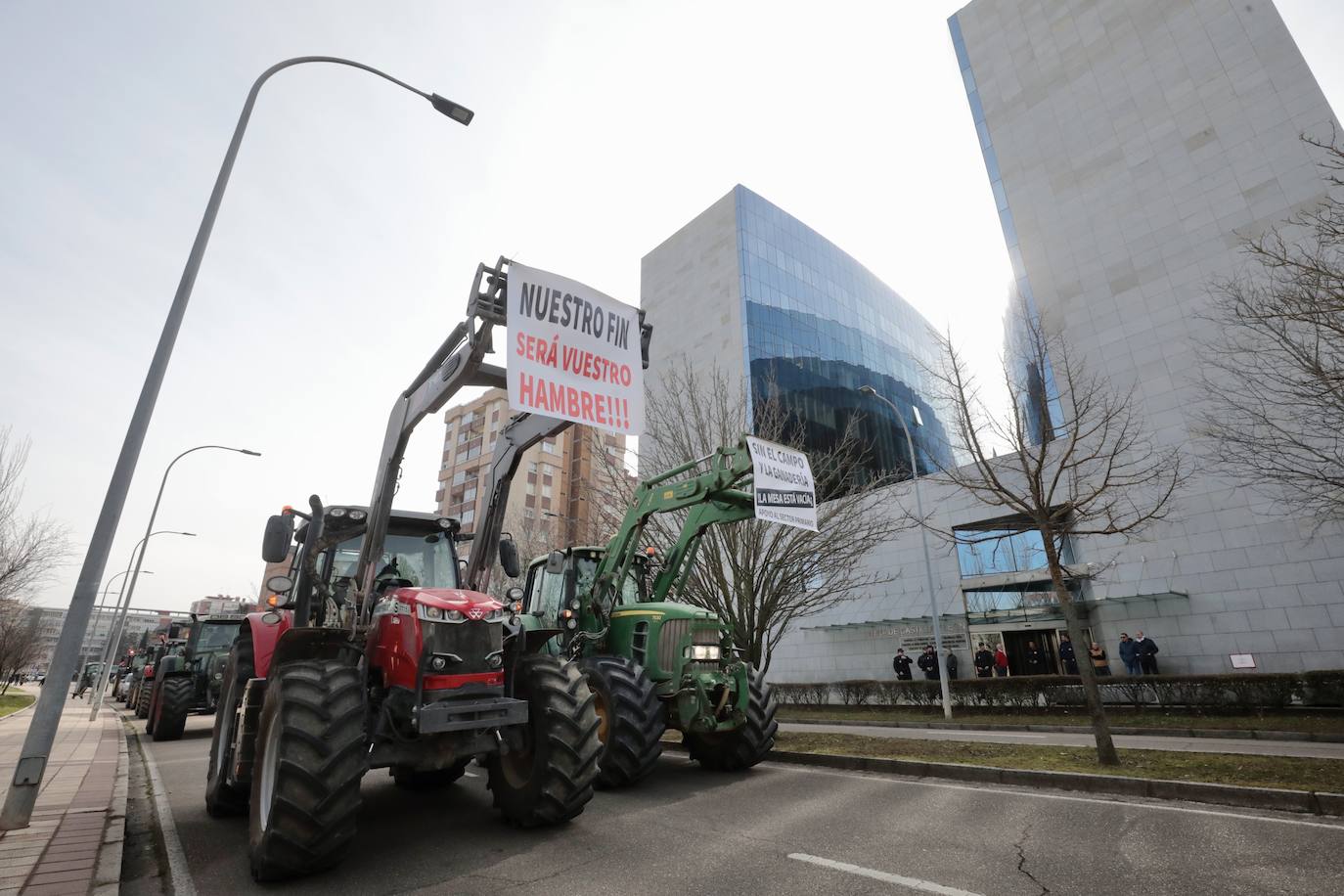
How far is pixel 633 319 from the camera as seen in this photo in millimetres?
6004

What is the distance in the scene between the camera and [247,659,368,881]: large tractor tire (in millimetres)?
4176

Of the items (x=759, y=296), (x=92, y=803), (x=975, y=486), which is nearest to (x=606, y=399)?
(x=92, y=803)

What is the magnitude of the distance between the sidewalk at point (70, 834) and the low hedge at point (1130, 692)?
1309 cm

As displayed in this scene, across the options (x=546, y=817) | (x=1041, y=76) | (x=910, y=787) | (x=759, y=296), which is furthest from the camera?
(x=759, y=296)

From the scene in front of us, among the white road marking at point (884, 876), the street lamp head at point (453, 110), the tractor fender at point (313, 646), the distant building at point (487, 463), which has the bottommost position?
the white road marking at point (884, 876)

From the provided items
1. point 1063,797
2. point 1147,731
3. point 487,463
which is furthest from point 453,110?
point 487,463

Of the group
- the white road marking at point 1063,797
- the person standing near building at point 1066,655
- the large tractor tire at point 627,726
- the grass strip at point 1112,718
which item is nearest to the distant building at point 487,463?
the grass strip at point 1112,718

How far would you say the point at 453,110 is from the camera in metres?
8.56

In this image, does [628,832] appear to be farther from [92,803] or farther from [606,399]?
[92,803]

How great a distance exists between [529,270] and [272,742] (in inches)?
169

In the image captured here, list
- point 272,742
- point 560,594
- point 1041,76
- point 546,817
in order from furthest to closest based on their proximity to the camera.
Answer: point 1041,76, point 560,594, point 546,817, point 272,742

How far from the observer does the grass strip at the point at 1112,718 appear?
1276cm

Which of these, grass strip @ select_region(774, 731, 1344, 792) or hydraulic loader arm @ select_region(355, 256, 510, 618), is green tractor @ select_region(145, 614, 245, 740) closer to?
hydraulic loader arm @ select_region(355, 256, 510, 618)

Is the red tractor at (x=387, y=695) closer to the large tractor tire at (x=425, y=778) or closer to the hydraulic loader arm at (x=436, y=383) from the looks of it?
the hydraulic loader arm at (x=436, y=383)
